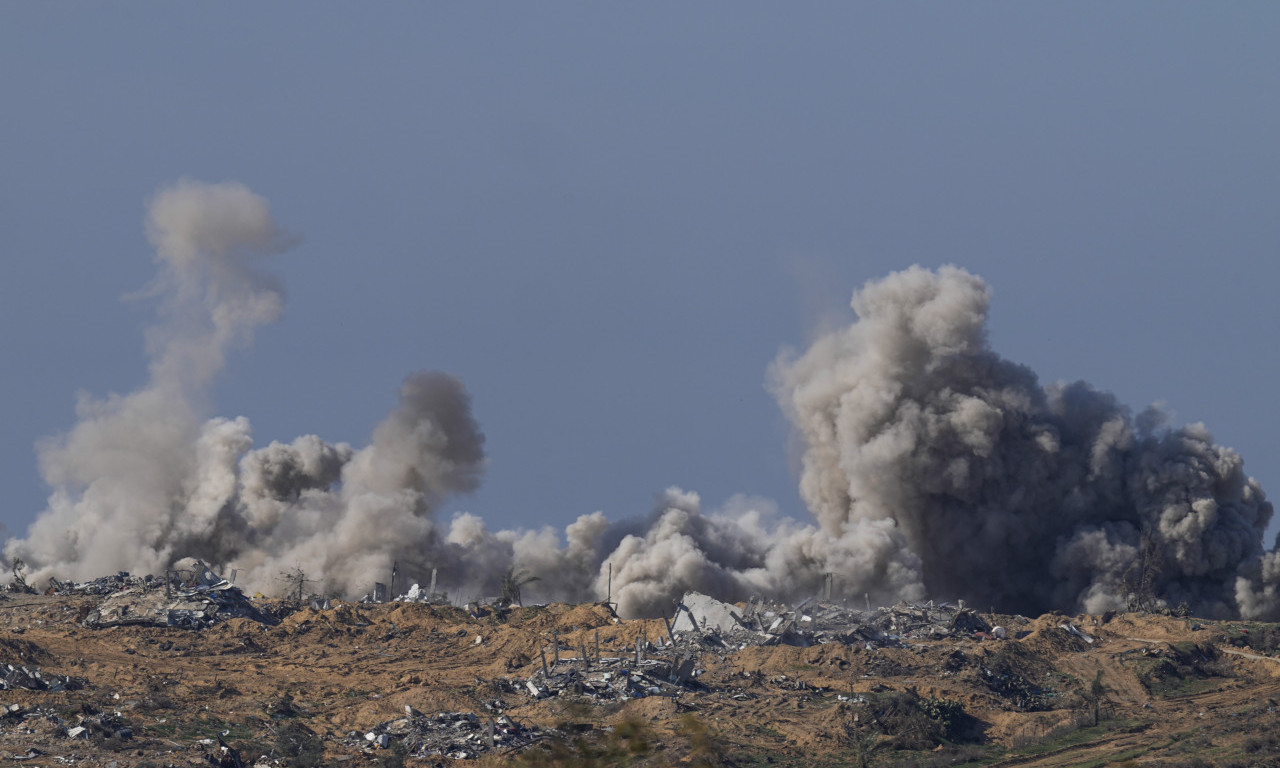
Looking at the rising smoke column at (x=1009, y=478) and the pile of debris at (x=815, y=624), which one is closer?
the pile of debris at (x=815, y=624)

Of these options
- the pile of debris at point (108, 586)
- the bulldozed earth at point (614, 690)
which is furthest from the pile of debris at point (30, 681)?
the pile of debris at point (108, 586)

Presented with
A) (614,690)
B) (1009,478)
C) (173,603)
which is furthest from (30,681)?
(1009,478)

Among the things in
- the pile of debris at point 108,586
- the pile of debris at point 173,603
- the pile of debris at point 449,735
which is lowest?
the pile of debris at point 449,735

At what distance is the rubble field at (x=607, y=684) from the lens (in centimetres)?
4519

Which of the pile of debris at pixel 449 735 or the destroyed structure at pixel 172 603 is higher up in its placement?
the destroyed structure at pixel 172 603

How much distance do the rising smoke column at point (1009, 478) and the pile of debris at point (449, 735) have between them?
38.9 meters

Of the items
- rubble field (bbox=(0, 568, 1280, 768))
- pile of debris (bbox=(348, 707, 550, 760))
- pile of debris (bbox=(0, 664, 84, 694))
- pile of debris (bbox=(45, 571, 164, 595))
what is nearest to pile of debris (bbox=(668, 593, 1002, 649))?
rubble field (bbox=(0, 568, 1280, 768))

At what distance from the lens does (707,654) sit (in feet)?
192

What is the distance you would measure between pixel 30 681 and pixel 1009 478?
4977 centimetres

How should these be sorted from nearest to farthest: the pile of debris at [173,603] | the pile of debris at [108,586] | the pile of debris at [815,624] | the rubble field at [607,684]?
the rubble field at [607,684]
the pile of debris at [815,624]
the pile of debris at [173,603]
the pile of debris at [108,586]

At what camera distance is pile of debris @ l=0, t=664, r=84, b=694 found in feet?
159

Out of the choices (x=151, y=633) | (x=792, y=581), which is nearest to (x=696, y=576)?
(x=792, y=581)

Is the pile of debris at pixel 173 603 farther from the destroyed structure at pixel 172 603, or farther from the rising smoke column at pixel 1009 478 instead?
the rising smoke column at pixel 1009 478

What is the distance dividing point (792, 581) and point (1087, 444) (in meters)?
16.4
